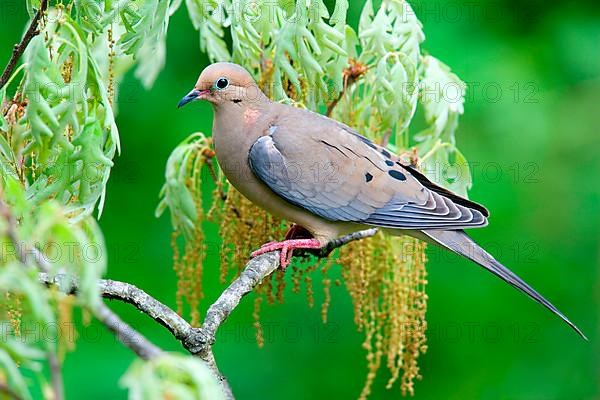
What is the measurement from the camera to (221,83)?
2.55m

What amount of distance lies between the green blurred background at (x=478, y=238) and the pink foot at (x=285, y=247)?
1.03 m

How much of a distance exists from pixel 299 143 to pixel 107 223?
4.75 ft

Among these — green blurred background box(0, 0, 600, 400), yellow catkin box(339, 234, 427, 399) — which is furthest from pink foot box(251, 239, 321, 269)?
green blurred background box(0, 0, 600, 400)

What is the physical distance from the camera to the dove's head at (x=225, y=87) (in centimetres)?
250

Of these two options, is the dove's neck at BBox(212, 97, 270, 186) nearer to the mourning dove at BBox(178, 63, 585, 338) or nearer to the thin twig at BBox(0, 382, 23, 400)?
the mourning dove at BBox(178, 63, 585, 338)

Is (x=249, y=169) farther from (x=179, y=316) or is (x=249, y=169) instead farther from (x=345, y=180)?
(x=179, y=316)

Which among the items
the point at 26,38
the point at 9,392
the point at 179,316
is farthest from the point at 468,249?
the point at 9,392

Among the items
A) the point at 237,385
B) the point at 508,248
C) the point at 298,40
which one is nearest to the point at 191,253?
the point at 298,40

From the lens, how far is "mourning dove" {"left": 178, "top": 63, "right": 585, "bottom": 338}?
2543 millimetres

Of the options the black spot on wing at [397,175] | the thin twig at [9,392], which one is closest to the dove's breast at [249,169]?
the black spot on wing at [397,175]

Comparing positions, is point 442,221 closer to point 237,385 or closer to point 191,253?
point 191,253

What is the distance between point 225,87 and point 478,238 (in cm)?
154

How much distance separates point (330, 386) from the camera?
371cm

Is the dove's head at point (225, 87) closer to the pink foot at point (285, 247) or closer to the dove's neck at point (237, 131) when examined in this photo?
the dove's neck at point (237, 131)
